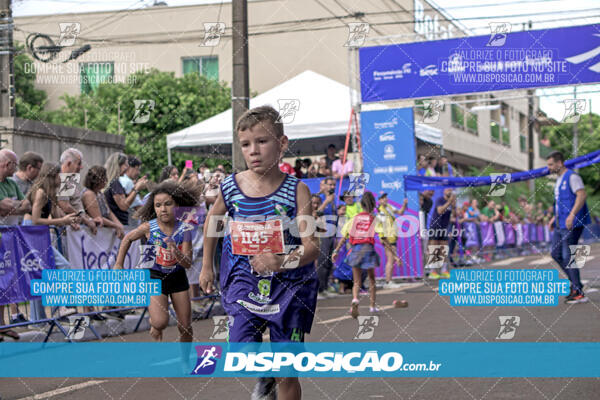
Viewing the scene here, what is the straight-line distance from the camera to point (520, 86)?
15188mm

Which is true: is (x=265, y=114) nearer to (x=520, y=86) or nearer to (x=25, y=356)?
(x=25, y=356)

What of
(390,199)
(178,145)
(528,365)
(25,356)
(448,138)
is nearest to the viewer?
(528,365)

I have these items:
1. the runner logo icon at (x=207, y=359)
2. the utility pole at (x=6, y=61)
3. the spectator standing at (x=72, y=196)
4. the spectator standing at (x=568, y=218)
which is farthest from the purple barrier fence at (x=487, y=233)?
the runner logo icon at (x=207, y=359)

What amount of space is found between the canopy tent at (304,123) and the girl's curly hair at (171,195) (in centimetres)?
950

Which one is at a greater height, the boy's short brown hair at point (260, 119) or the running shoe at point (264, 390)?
the boy's short brown hair at point (260, 119)

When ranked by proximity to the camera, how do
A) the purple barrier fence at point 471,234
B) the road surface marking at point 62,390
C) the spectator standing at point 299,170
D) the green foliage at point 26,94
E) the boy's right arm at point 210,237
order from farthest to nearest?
the green foliage at point 26,94 → the purple barrier fence at point 471,234 → the spectator standing at point 299,170 → the road surface marking at point 62,390 → the boy's right arm at point 210,237

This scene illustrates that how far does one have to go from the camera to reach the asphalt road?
578 cm

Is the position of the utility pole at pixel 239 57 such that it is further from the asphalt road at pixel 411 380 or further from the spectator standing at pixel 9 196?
the spectator standing at pixel 9 196

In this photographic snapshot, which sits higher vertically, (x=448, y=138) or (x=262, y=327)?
(x=448, y=138)

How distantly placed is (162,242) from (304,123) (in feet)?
35.7

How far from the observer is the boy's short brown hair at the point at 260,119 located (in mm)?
4375

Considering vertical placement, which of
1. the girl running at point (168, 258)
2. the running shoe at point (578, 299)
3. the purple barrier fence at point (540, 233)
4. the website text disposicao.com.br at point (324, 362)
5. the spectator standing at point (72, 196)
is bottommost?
the purple barrier fence at point (540, 233)

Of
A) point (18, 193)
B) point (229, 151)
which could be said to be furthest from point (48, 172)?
point (229, 151)

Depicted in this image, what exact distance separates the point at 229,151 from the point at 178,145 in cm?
130
